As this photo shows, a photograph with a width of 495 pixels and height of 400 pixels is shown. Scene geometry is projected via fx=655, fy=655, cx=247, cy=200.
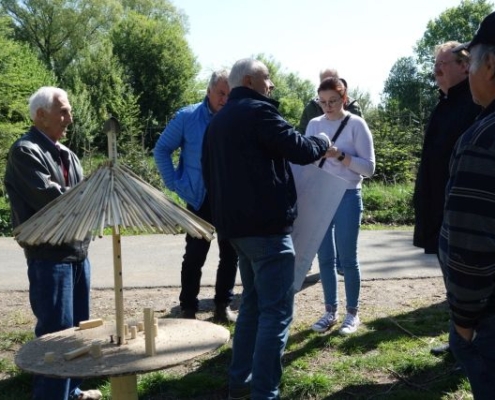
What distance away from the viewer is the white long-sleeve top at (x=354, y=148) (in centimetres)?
458

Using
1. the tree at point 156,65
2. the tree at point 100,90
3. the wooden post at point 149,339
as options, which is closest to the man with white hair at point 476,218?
the wooden post at point 149,339

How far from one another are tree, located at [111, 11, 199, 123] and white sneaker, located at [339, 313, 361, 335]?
32.3 m

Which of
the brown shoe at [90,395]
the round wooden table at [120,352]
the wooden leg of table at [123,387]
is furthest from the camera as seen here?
the brown shoe at [90,395]

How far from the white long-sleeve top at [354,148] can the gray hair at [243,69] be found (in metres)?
1.22

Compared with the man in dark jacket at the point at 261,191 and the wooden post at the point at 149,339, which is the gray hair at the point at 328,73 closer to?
the man in dark jacket at the point at 261,191

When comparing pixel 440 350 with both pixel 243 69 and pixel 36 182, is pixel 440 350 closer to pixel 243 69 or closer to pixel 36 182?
pixel 243 69

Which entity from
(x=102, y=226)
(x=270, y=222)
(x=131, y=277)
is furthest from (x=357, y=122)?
(x=131, y=277)

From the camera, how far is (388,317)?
5.29 metres

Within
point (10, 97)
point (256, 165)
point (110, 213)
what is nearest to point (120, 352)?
point (110, 213)

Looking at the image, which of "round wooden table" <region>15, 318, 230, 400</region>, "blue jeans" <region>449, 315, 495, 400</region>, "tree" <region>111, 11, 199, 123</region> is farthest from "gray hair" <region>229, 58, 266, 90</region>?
"tree" <region>111, 11, 199, 123</region>

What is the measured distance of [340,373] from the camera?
4.17 m

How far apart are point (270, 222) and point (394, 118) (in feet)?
40.1

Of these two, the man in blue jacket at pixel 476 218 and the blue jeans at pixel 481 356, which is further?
the blue jeans at pixel 481 356

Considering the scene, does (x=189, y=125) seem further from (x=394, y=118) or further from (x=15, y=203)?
(x=394, y=118)
